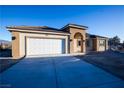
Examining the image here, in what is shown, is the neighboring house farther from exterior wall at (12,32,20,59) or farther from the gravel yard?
the gravel yard

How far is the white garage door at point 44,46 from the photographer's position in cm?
1537

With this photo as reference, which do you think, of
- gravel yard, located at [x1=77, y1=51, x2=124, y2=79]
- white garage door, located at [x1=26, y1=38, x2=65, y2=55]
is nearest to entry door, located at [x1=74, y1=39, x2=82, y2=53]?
white garage door, located at [x1=26, y1=38, x2=65, y2=55]

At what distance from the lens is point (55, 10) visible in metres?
Result: 12.2

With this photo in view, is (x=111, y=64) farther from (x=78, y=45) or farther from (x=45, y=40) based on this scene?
(x=78, y=45)

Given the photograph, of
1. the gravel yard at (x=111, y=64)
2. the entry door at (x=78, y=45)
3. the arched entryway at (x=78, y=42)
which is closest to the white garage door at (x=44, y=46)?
the entry door at (x=78, y=45)

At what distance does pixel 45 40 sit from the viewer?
16500 millimetres

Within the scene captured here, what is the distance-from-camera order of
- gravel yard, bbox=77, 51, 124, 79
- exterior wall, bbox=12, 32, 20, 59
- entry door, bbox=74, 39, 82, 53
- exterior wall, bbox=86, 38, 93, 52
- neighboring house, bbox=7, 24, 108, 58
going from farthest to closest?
exterior wall, bbox=86, 38, 93, 52 → entry door, bbox=74, 39, 82, 53 → neighboring house, bbox=7, 24, 108, 58 → exterior wall, bbox=12, 32, 20, 59 → gravel yard, bbox=77, 51, 124, 79

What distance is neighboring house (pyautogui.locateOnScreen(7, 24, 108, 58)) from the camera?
14438 millimetres

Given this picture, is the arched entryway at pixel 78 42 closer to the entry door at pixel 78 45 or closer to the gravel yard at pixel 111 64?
the entry door at pixel 78 45

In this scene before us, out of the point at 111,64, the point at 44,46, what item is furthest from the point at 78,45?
the point at 111,64

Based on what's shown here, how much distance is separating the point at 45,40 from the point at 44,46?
820 millimetres
